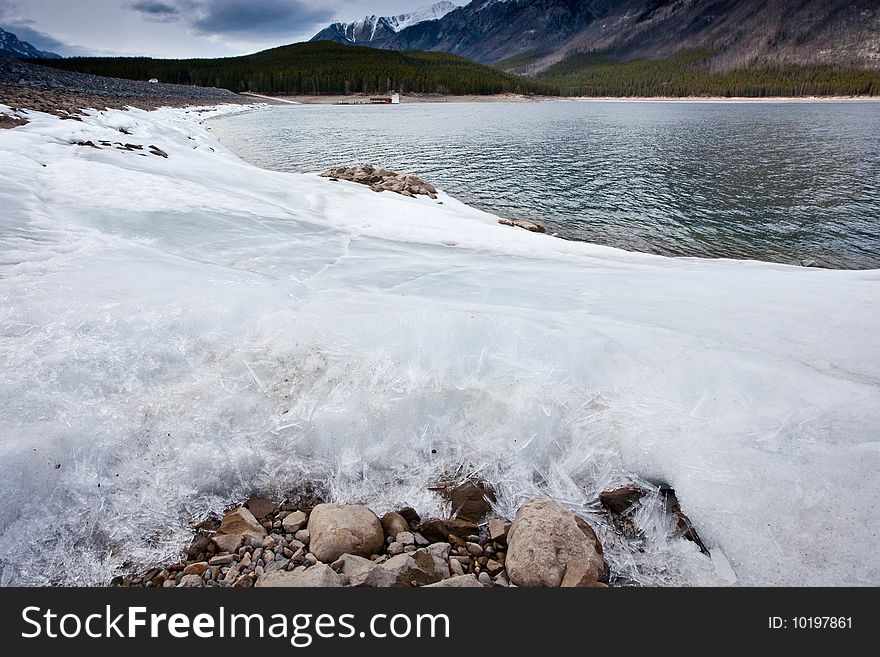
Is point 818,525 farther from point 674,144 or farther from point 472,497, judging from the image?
point 674,144

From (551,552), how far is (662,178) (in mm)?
24907

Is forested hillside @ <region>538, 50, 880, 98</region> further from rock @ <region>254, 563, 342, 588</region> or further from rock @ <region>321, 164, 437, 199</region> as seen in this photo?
rock @ <region>254, 563, 342, 588</region>

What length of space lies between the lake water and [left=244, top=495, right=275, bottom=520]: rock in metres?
13.0

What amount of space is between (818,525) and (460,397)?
108 inches

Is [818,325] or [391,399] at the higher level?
[818,325]

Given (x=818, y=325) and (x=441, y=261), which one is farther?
(x=441, y=261)

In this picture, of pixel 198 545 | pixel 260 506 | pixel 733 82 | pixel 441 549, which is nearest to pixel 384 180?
pixel 260 506

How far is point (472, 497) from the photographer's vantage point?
353 centimetres

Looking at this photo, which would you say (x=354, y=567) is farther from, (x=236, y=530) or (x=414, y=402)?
(x=414, y=402)

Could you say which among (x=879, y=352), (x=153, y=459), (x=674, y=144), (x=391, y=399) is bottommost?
(x=153, y=459)

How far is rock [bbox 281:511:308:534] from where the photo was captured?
329cm
